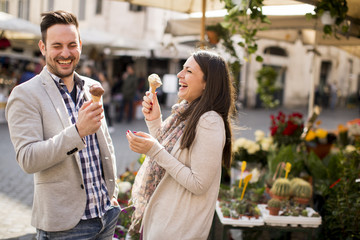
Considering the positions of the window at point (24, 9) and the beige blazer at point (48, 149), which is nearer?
the beige blazer at point (48, 149)

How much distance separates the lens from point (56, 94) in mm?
1825

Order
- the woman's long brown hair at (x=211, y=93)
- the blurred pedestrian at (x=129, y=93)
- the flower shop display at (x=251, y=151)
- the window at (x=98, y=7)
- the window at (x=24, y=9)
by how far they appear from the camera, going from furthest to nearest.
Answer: the window at (x=24, y=9), the window at (x=98, y=7), the blurred pedestrian at (x=129, y=93), the flower shop display at (x=251, y=151), the woman's long brown hair at (x=211, y=93)

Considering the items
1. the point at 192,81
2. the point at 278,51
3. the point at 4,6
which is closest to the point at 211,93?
the point at 192,81

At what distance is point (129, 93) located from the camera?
12.2 metres

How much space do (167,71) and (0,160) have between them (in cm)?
1301

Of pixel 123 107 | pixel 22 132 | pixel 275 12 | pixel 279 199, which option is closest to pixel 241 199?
pixel 279 199

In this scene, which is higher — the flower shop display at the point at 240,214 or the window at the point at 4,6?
the window at the point at 4,6

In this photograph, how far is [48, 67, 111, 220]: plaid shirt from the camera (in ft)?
6.18

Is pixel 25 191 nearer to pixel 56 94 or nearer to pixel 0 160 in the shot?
pixel 0 160

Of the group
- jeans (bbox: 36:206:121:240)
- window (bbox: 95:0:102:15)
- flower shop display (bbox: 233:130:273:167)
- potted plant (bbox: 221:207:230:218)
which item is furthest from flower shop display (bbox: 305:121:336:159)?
window (bbox: 95:0:102:15)

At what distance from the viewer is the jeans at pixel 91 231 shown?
1.79 m

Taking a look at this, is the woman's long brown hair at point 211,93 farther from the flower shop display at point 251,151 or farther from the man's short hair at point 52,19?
the flower shop display at point 251,151

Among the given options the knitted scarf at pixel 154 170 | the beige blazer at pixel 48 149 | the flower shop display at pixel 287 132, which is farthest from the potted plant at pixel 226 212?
the flower shop display at pixel 287 132

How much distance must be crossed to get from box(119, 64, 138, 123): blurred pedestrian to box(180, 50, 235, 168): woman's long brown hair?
1001 centimetres
